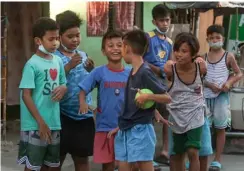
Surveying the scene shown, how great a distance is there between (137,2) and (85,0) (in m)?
0.92

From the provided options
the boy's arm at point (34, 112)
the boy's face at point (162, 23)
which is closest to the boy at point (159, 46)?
the boy's face at point (162, 23)

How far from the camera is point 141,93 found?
13.9ft

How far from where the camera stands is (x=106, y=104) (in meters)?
4.66

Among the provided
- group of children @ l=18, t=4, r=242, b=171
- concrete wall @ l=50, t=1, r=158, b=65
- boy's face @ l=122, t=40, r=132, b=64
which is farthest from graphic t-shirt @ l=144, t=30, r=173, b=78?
concrete wall @ l=50, t=1, r=158, b=65

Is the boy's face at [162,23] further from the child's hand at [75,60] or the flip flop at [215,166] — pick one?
the child's hand at [75,60]

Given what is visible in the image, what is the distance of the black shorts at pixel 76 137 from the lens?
4.82 metres

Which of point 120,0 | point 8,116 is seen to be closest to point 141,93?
point 120,0

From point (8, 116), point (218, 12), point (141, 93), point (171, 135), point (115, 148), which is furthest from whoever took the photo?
point (8, 116)

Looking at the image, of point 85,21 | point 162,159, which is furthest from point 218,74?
point 85,21

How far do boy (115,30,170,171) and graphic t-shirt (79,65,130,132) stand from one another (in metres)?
0.20

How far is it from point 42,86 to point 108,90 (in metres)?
0.58

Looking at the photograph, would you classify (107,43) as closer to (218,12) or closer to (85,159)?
(85,159)

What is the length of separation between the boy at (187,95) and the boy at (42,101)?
3.55ft

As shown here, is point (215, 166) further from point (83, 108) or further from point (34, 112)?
point (34, 112)
